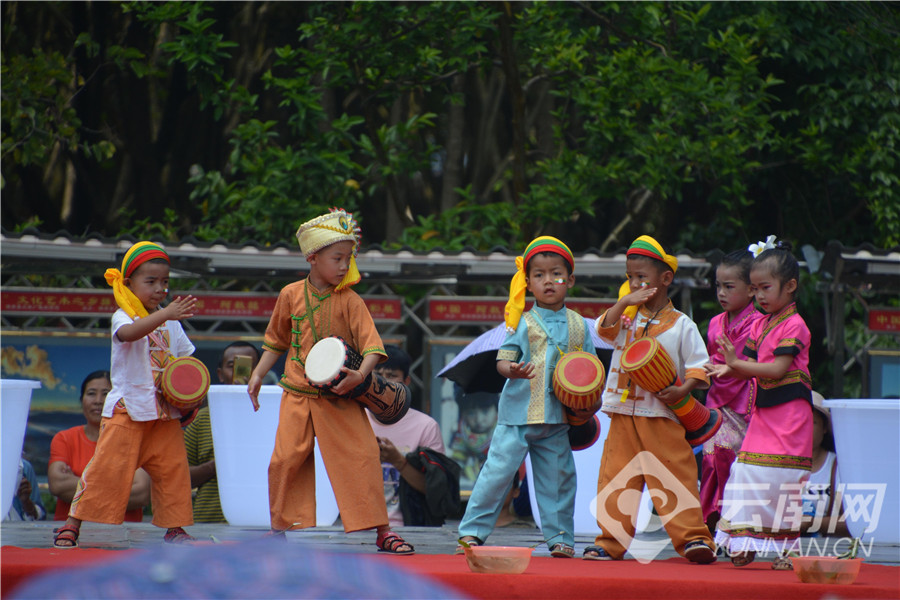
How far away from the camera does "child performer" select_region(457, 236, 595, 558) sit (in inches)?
184

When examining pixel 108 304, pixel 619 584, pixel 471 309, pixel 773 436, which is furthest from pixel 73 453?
pixel 471 309

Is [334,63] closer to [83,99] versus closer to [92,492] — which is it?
[83,99]

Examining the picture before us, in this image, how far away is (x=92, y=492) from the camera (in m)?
4.74

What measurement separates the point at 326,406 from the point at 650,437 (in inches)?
57.2

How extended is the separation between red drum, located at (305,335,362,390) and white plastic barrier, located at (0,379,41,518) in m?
1.60

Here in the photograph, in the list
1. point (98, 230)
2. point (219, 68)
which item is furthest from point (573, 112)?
point (98, 230)

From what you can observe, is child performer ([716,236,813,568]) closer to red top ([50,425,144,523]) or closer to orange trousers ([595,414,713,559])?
orange trousers ([595,414,713,559])

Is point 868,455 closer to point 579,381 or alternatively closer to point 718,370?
point 718,370

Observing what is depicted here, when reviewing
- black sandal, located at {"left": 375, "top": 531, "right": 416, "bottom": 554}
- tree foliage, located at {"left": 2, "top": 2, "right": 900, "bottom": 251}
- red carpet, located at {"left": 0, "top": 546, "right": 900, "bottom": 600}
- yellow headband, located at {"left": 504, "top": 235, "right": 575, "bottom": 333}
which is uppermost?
tree foliage, located at {"left": 2, "top": 2, "right": 900, "bottom": 251}

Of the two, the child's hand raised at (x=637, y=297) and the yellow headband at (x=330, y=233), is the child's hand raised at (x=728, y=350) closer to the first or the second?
the child's hand raised at (x=637, y=297)

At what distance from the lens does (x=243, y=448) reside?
5.71m

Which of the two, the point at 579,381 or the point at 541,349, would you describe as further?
the point at 541,349

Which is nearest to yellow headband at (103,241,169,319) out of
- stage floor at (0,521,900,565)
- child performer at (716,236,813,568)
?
stage floor at (0,521,900,565)

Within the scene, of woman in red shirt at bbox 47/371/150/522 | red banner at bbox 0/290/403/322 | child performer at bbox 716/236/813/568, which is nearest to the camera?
child performer at bbox 716/236/813/568
